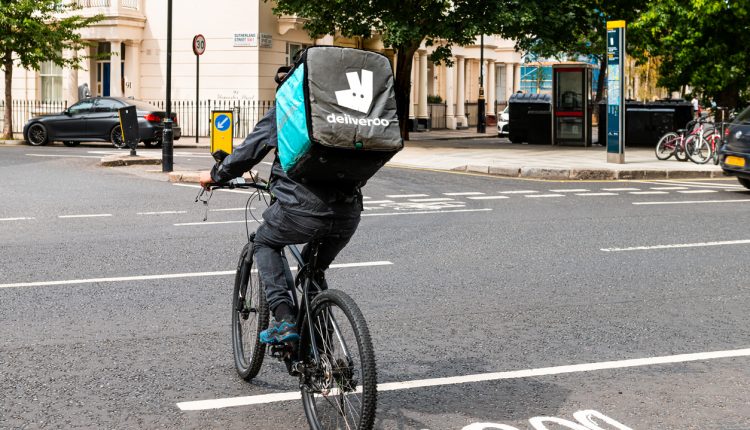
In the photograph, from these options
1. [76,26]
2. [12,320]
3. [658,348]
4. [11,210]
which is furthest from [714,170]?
[76,26]

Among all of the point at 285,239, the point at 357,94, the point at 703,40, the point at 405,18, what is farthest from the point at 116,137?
the point at 357,94

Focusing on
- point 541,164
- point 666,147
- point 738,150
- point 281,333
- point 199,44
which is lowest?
point 281,333

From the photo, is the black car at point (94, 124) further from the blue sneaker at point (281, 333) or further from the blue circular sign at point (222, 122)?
the blue sneaker at point (281, 333)

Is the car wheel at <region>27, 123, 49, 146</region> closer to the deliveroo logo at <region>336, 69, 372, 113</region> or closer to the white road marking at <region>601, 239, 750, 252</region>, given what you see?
the white road marking at <region>601, 239, 750, 252</region>

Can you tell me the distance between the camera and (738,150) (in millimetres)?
16719

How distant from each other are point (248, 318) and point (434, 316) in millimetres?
1959

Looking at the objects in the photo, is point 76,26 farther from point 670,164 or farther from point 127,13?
point 670,164

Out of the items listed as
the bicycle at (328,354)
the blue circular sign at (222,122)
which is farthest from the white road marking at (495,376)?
the blue circular sign at (222,122)

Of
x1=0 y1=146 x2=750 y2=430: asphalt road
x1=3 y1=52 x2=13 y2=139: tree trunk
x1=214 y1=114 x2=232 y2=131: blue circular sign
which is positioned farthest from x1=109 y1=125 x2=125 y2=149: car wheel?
x1=0 y1=146 x2=750 y2=430: asphalt road

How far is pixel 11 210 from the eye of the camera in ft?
44.4

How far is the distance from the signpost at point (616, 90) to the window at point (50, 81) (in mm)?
22765

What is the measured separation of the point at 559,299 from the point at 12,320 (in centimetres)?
399

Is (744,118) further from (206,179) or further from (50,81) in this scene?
(50,81)

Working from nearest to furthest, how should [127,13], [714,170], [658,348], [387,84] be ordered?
[387,84] → [658,348] → [714,170] → [127,13]
